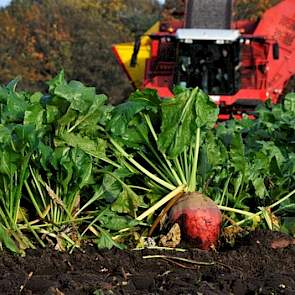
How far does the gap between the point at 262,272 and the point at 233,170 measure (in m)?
1.11

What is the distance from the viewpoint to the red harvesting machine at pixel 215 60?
14.5 m

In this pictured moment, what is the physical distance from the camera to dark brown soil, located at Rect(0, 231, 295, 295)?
3611mm

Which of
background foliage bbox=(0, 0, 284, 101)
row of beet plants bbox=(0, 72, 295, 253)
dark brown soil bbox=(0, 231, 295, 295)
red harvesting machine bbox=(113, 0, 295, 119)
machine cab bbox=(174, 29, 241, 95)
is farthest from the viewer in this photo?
background foliage bbox=(0, 0, 284, 101)

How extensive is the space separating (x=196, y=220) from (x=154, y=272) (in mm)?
759

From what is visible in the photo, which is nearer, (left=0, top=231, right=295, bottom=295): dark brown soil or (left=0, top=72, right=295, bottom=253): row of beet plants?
(left=0, top=231, right=295, bottom=295): dark brown soil

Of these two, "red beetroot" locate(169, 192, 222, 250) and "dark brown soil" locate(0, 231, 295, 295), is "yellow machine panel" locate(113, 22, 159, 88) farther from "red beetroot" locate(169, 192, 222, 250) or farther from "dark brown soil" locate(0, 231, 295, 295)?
Result: "dark brown soil" locate(0, 231, 295, 295)

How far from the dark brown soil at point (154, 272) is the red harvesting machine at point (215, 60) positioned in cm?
954

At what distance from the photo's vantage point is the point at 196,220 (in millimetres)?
4773

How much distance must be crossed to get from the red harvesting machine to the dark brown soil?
954cm

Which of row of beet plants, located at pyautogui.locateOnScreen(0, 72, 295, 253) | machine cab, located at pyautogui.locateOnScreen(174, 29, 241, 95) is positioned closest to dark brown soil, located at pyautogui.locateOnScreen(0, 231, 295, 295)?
row of beet plants, located at pyautogui.locateOnScreen(0, 72, 295, 253)

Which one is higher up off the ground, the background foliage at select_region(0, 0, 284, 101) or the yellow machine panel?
the yellow machine panel

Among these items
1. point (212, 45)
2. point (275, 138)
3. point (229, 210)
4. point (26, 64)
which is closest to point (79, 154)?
point (229, 210)

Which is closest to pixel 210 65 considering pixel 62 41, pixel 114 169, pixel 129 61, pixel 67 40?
pixel 129 61

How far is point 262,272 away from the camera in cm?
415
